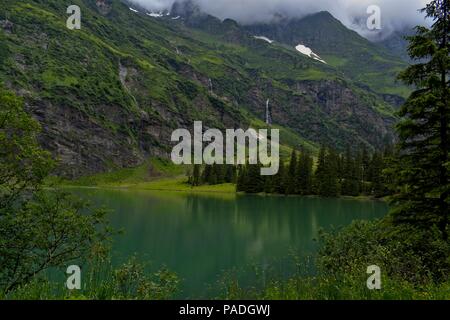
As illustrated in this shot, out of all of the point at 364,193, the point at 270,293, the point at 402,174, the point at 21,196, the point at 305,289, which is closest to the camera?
the point at 270,293

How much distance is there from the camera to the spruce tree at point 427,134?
22.0 meters

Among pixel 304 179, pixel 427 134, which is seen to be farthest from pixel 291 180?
pixel 427 134

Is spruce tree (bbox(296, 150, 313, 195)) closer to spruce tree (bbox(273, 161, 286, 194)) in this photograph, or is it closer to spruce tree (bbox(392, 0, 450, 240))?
spruce tree (bbox(273, 161, 286, 194))

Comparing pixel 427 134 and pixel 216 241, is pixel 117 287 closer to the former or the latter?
pixel 427 134

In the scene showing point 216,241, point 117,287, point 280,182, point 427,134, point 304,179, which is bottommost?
point 216,241

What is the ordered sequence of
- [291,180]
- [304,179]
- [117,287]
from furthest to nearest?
[291,180] < [304,179] < [117,287]

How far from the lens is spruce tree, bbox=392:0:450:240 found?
22.0m

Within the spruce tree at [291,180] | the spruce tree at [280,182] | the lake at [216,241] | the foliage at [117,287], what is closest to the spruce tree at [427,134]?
the lake at [216,241]

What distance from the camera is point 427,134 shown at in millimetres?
23750

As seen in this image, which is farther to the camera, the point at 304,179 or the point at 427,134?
the point at 304,179
